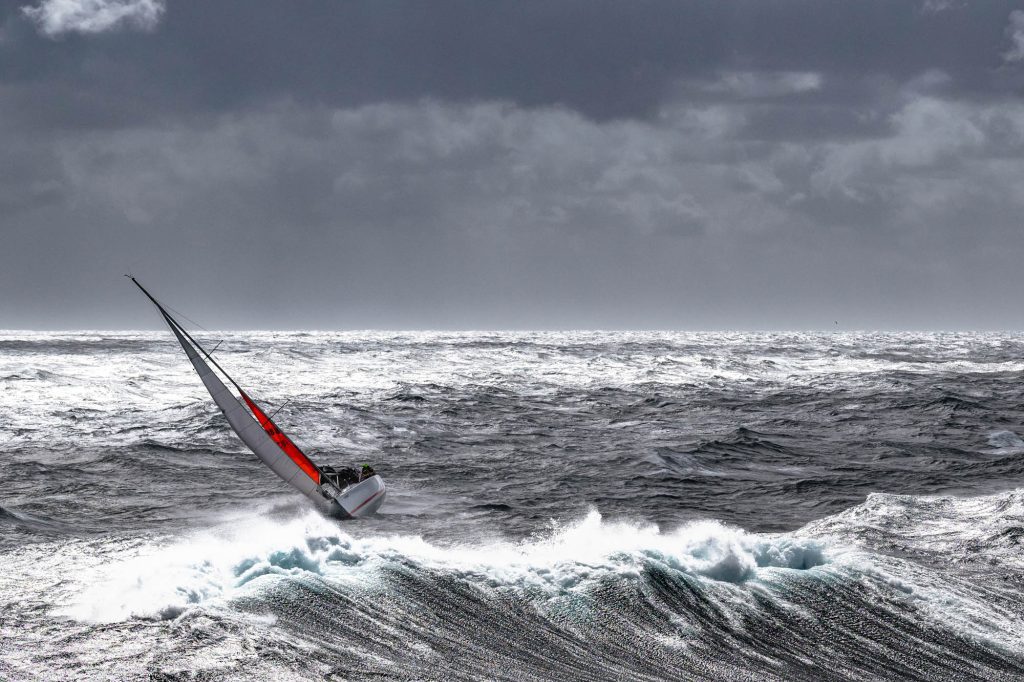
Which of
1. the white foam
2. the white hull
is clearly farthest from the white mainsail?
the white foam

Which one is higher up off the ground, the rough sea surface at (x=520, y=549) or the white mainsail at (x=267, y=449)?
the white mainsail at (x=267, y=449)

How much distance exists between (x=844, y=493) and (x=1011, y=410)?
3020cm

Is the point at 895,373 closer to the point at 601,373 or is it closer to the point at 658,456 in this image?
the point at 601,373

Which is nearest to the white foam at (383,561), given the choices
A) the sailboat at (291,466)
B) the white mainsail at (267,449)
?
the sailboat at (291,466)

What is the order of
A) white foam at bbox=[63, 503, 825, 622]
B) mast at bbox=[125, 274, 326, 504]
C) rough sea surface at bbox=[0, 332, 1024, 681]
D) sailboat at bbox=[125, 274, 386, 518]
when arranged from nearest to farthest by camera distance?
rough sea surface at bbox=[0, 332, 1024, 681] → white foam at bbox=[63, 503, 825, 622] → sailboat at bbox=[125, 274, 386, 518] → mast at bbox=[125, 274, 326, 504]

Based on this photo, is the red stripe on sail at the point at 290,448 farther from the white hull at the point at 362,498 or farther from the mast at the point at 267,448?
the white hull at the point at 362,498

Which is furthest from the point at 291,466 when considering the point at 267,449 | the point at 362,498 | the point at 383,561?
the point at 383,561

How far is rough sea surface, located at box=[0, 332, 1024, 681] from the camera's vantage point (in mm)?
14188

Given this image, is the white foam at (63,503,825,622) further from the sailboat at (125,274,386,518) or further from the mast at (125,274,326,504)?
the mast at (125,274,326,504)

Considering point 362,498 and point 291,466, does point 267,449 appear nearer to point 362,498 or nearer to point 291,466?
point 291,466

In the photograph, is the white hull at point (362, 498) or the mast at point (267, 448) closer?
the white hull at point (362, 498)

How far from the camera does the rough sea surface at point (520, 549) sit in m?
14.2

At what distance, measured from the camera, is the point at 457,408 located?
2138 inches

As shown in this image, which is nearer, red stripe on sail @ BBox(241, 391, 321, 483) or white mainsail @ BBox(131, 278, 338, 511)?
white mainsail @ BBox(131, 278, 338, 511)
